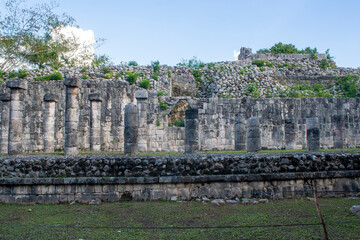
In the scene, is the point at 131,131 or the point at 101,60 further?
the point at 101,60

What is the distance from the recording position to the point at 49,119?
1605 cm

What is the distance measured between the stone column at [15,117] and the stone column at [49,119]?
7.10 feet

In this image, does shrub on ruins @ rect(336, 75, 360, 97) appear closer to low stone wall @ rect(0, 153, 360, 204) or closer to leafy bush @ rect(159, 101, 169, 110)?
leafy bush @ rect(159, 101, 169, 110)

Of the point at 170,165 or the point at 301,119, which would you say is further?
the point at 301,119

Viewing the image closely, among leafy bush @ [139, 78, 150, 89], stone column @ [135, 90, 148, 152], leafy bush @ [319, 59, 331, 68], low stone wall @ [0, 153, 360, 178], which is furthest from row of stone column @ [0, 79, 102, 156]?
leafy bush @ [319, 59, 331, 68]

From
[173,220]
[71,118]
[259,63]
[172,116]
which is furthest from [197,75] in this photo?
[173,220]

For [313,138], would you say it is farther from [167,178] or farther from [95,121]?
[95,121]

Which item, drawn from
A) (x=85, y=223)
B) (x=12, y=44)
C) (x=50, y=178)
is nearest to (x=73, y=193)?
(x=50, y=178)

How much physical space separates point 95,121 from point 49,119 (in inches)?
81.0

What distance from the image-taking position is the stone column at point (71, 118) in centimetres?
1269

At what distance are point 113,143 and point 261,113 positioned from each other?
8.26 meters

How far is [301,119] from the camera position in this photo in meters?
20.1

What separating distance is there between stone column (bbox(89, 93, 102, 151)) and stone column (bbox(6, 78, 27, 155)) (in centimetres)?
327

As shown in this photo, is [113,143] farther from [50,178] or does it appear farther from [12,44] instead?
[12,44]
